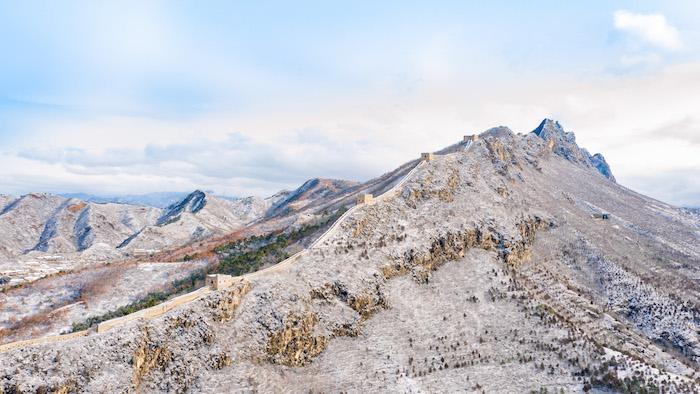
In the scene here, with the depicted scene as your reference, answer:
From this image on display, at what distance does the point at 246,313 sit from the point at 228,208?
121696 mm

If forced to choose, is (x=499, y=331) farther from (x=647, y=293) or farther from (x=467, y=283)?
(x=647, y=293)

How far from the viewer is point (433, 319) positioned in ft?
156

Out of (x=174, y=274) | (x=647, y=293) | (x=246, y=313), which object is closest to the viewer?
(x=246, y=313)

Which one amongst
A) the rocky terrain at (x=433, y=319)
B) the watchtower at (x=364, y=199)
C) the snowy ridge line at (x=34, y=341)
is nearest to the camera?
the snowy ridge line at (x=34, y=341)

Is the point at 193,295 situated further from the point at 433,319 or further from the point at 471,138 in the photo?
the point at 471,138

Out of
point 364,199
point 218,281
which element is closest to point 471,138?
point 364,199

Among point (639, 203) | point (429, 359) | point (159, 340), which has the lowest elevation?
point (429, 359)

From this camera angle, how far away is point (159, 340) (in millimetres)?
34969

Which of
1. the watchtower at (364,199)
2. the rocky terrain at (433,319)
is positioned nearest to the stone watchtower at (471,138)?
the rocky terrain at (433,319)

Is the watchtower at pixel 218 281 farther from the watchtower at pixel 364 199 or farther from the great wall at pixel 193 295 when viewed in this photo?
the watchtower at pixel 364 199

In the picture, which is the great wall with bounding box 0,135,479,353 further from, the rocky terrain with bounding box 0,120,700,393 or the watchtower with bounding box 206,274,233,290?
the rocky terrain with bounding box 0,120,700,393

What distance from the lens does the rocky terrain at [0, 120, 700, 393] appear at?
3488cm

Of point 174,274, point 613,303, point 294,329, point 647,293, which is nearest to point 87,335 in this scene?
point 294,329

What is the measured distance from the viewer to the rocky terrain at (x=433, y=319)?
34875mm
